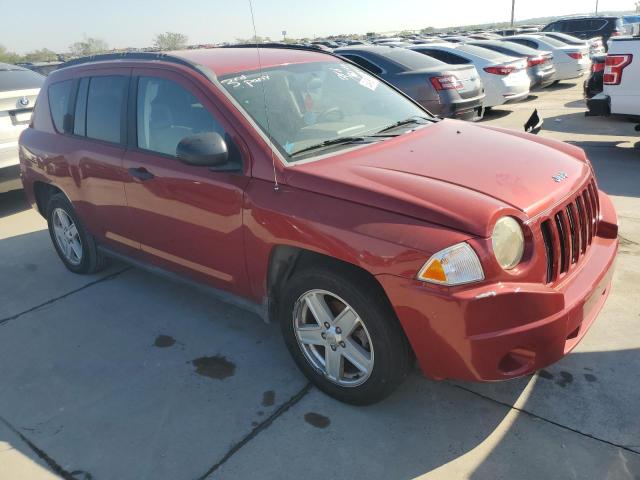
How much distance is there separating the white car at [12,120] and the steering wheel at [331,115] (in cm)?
450

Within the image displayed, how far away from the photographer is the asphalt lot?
2.56 m

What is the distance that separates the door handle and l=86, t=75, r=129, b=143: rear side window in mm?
355

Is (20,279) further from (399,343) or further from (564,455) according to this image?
(564,455)

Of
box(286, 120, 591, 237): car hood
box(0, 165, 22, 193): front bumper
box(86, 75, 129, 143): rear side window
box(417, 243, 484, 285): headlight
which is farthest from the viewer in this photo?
box(0, 165, 22, 193): front bumper

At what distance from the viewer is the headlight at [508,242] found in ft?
7.79

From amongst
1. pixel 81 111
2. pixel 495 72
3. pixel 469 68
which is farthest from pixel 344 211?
pixel 495 72

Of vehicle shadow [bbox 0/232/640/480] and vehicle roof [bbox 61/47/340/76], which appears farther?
vehicle roof [bbox 61/47/340/76]

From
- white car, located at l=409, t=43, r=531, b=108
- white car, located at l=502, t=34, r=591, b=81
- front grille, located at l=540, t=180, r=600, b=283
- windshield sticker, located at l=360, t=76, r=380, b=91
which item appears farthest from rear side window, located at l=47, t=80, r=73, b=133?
white car, located at l=502, t=34, r=591, b=81

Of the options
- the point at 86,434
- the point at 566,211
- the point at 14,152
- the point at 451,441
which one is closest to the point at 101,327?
the point at 86,434

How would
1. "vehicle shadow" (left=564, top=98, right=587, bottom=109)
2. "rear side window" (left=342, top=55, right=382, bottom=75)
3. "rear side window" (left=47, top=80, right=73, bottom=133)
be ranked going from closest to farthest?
"rear side window" (left=47, top=80, right=73, bottom=133) → "rear side window" (left=342, top=55, right=382, bottom=75) → "vehicle shadow" (left=564, top=98, right=587, bottom=109)

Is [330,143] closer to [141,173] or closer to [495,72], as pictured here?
[141,173]

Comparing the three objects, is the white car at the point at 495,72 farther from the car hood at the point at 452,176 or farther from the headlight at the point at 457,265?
the headlight at the point at 457,265

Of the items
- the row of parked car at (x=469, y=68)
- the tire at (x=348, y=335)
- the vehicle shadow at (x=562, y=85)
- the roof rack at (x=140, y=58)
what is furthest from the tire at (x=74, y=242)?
the vehicle shadow at (x=562, y=85)

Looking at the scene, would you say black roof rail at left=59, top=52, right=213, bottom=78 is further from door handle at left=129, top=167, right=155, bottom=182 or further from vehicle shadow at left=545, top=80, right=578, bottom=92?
vehicle shadow at left=545, top=80, right=578, bottom=92
